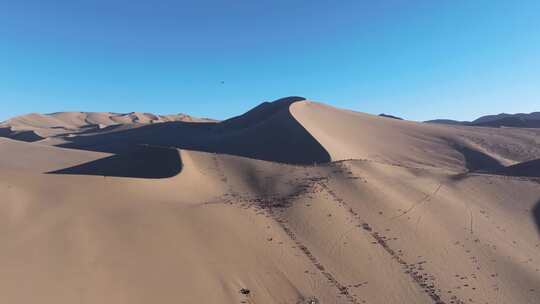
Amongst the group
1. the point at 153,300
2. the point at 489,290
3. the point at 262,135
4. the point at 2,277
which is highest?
the point at 262,135

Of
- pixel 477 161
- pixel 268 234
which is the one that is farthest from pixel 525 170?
pixel 268 234

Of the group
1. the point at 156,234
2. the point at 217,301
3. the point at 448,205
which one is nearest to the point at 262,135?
the point at 448,205

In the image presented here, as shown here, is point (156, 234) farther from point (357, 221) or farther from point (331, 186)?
point (331, 186)

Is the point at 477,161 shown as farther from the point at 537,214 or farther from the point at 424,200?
the point at 424,200

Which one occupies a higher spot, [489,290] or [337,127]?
[337,127]

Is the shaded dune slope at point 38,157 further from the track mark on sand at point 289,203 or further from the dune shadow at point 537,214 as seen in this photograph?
the dune shadow at point 537,214
